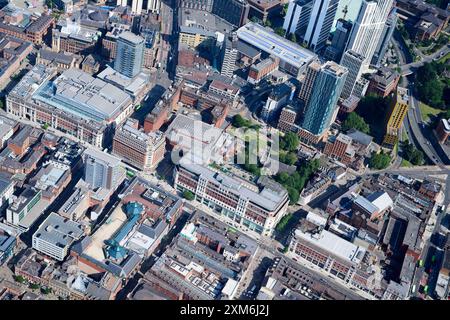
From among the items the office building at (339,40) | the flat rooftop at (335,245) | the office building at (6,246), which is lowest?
the office building at (6,246)

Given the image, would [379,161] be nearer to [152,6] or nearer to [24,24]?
[152,6]

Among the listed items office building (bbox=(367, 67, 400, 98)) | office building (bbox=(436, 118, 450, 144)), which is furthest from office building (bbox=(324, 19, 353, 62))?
office building (bbox=(436, 118, 450, 144))

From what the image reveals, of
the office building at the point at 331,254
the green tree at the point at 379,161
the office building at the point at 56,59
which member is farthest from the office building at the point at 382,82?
the office building at the point at 56,59

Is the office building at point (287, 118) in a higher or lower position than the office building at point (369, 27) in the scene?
lower

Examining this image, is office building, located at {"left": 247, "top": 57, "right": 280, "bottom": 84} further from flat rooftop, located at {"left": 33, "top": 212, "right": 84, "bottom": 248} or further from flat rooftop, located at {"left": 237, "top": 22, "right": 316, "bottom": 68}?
flat rooftop, located at {"left": 33, "top": 212, "right": 84, "bottom": 248}

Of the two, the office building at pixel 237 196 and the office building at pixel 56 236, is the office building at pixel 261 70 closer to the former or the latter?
the office building at pixel 237 196

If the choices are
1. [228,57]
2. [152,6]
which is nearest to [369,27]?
[228,57]

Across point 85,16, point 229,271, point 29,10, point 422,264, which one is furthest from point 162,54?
point 422,264
